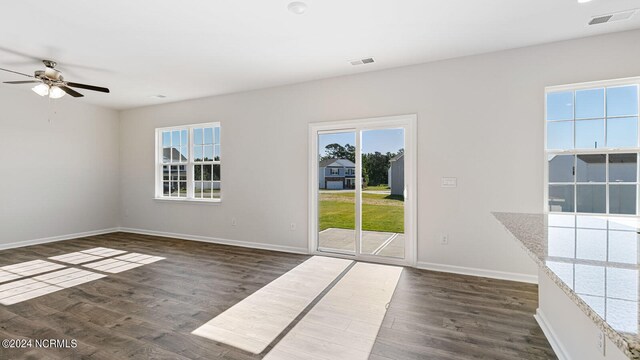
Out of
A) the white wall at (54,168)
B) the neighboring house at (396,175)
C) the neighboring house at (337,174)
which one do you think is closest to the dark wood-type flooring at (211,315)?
the neighboring house at (396,175)

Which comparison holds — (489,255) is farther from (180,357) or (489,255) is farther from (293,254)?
(180,357)

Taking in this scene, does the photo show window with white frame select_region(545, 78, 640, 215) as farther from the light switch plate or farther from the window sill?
the window sill

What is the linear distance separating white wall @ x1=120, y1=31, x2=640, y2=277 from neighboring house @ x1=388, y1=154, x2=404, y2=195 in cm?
28

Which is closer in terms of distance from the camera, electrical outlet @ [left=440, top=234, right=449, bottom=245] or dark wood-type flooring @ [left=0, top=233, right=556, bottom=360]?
dark wood-type flooring @ [left=0, top=233, right=556, bottom=360]

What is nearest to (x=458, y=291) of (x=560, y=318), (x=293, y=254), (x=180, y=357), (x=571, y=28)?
(x=560, y=318)

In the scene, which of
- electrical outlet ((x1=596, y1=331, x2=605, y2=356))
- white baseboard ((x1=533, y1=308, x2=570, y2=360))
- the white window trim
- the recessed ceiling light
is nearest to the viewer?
electrical outlet ((x1=596, y1=331, x2=605, y2=356))

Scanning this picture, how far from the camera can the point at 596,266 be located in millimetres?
1103

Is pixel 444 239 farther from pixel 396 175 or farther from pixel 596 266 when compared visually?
pixel 596 266

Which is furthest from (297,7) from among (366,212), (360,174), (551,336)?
(551,336)

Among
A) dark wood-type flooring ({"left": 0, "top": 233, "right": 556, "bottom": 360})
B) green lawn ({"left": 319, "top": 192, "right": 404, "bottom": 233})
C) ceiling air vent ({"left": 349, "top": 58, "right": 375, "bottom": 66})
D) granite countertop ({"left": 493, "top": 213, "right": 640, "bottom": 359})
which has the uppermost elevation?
ceiling air vent ({"left": 349, "top": 58, "right": 375, "bottom": 66})

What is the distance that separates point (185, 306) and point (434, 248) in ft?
10.3

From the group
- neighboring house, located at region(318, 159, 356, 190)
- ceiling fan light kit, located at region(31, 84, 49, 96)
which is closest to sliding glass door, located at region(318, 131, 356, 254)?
Answer: neighboring house, located at region(318, 159, 356, 190)

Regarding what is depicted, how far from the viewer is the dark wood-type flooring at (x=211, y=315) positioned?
6.95ft

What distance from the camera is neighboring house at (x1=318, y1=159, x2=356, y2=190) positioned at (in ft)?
14.9
